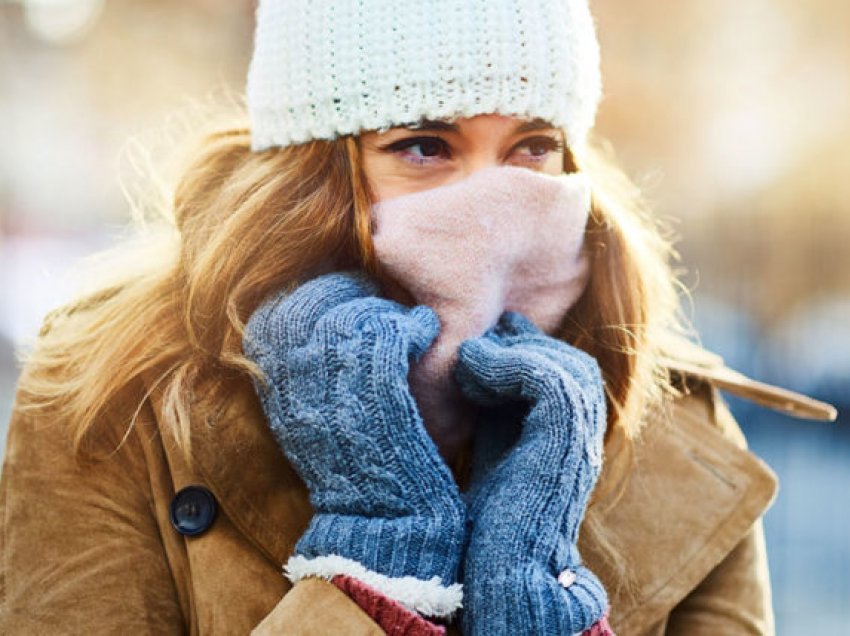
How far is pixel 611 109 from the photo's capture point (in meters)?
6.48

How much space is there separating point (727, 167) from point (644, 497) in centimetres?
502

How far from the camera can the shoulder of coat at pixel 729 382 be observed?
2.02 metres

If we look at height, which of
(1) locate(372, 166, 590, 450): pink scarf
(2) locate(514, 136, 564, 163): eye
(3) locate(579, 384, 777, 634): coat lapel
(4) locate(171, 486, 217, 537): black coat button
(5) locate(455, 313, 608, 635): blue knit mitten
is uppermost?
(2) locate(514, 136, 564, 163): eye

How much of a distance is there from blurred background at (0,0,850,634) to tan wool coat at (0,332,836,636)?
2328 millimetres

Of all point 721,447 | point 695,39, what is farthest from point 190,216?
point 695,39

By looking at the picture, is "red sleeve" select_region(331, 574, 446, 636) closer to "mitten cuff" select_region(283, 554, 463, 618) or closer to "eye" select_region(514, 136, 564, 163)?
"mitten cuff" select_region(283, 554, 463, 618)

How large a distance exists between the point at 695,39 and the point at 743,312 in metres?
2.02

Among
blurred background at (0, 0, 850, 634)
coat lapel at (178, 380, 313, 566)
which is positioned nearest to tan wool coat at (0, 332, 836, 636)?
coat lapel at (178, 380, 313, 566)

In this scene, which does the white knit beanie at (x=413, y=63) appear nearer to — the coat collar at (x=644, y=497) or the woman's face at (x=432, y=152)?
the woman's face at (x=432, y=152)

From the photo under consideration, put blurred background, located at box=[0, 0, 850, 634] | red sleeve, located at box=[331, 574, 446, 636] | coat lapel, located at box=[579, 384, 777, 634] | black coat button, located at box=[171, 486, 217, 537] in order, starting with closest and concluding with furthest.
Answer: red sleeve, located at box=[331, 574, 446, 636] → black coat button, located at box=[171, 486, 217, 537] → coat lapel, located at box=[579, 384, 777, 634] → blurred background, located at box=[0, 0, 850, 634]

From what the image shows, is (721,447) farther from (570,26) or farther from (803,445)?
(803,445)

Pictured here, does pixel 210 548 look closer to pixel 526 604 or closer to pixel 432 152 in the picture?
pixel 526 604

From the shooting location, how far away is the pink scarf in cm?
165

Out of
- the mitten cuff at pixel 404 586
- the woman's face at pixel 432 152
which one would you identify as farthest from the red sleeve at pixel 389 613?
the woman's face at pixel 432 152
